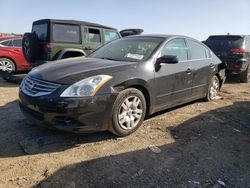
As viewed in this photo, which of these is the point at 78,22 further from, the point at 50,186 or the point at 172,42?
the point at 50,186

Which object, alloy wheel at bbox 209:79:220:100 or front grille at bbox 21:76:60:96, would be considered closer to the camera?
front grille at bbox 21:76:60:96

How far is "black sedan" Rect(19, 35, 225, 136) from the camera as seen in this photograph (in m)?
3.68

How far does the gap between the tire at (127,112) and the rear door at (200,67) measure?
5.58ft

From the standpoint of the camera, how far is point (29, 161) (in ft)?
11.1

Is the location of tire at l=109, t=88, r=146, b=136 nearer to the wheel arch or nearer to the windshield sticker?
the wheel arch

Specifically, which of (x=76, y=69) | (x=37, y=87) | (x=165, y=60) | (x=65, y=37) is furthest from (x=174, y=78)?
(x=65, y=37)

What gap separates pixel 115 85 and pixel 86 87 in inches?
17.4

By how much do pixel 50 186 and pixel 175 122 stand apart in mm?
2699

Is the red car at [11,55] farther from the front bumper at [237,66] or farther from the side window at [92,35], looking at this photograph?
the front bumper at [237,66]

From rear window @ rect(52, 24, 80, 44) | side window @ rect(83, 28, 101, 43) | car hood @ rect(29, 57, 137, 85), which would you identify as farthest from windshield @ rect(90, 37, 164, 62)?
side window @ rect(83, 28, 101, 43)

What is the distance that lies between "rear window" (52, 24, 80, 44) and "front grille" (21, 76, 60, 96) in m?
4.18

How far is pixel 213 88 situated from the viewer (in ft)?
21.7

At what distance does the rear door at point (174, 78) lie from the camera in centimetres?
473

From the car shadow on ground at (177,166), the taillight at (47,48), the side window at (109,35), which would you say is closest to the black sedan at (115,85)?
the car shadow on ground at (177,166)
